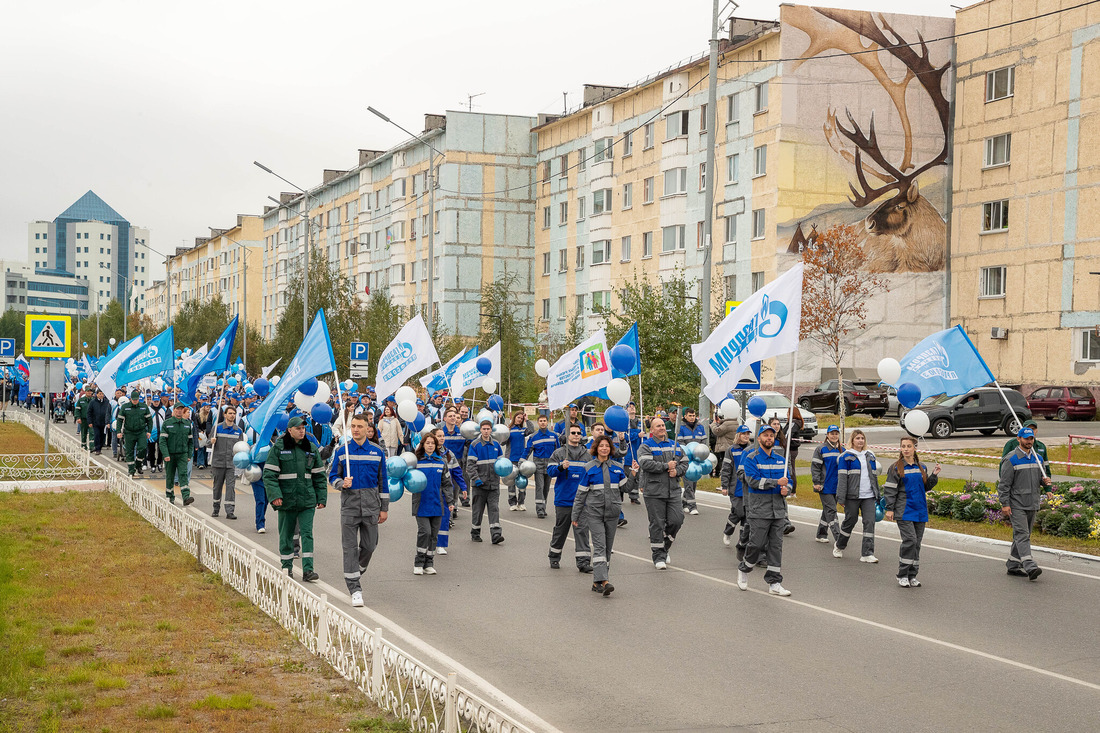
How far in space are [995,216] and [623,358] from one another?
36648 mm

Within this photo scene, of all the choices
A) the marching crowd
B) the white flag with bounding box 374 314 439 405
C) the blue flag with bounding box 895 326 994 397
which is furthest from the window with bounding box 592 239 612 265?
the blue flag with bounding box 895 326 994 397

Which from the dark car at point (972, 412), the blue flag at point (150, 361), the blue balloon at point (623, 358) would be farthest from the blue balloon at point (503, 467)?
the dark car at point (972, 412)

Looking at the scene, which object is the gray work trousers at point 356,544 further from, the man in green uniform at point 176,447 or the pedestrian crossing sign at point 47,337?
the pedestrian crossing sign at point 47,337

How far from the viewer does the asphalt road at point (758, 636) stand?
7074 millimetres

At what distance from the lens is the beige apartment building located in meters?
42.2

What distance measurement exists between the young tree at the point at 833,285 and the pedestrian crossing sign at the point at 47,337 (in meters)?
25.9

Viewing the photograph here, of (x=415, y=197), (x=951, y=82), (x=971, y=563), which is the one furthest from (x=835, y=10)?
(x=971, y=563)

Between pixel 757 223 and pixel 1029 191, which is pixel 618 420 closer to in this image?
pixel 757 223

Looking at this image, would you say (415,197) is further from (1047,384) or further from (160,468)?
(160,468)

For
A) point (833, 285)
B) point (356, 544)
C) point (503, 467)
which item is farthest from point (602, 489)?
point (833, 285)

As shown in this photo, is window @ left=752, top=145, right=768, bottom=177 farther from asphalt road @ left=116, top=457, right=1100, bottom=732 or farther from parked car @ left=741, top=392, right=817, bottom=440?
asphalt road @ left=116, top=457, right=1100, bottom=732

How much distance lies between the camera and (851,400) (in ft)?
145

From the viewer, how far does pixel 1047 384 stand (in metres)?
43.5

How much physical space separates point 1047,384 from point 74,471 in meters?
35.9
